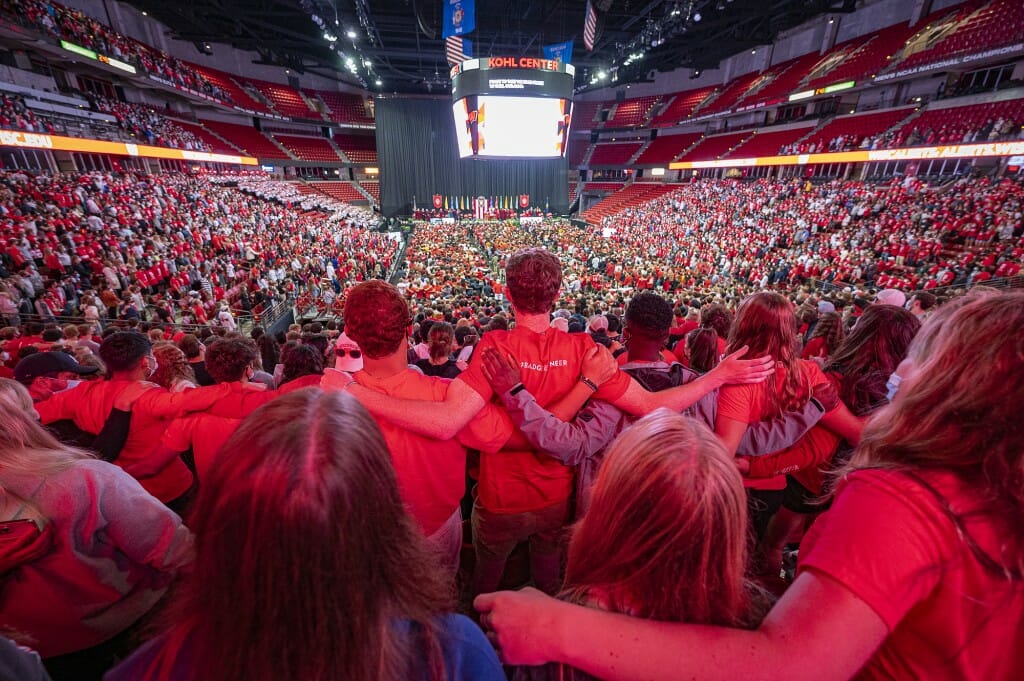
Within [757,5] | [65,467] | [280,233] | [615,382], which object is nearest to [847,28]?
[757,5]

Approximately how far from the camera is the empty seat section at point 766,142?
2570cm

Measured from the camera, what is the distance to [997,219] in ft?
42.0

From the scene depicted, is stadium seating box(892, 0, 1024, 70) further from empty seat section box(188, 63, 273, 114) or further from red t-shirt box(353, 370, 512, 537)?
empty seat section box(188, 63, 273, 114)

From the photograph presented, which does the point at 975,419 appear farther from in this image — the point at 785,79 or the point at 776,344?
the point at 785,79

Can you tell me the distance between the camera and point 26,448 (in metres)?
1.29

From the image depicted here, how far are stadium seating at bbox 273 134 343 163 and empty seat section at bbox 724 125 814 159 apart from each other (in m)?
32.0

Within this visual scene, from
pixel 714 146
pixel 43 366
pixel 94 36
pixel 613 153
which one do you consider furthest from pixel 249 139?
pixel 43 366

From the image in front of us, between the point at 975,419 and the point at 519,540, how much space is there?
1.86m

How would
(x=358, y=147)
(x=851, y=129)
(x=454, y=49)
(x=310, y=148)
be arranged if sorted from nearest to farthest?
(x=454, y=49) < (x=851, y=129) < (x=310, y=148) < (x=358, y=147)

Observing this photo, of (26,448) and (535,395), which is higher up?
(26,448)

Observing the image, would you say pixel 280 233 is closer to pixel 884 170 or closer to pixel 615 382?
pixel 615 382

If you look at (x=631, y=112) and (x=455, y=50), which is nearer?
(x=455, y=50)

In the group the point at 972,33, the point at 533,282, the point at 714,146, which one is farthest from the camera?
the point at 714,146

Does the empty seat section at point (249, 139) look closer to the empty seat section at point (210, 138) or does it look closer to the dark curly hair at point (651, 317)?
the empty seat section at point (210, 138)
